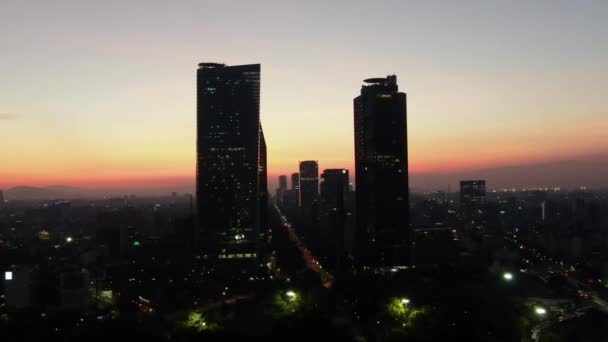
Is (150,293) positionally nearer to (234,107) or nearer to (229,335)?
(229,335)

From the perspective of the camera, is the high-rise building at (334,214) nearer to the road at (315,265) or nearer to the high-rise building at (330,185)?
the high-rise building at (330,185)

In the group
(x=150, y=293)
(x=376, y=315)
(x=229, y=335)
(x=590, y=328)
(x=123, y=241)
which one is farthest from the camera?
(x=123, y=241)

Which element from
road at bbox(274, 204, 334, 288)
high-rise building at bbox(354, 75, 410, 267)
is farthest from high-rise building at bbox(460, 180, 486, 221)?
high-rise building at bbox(354, 75, 410, 267)

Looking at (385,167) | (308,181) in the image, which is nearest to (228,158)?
(385,167)

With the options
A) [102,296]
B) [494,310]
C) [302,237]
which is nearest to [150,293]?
[102,296]

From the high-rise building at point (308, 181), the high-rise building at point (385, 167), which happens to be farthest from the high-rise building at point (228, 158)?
the high-rise building at point (308, 181)
